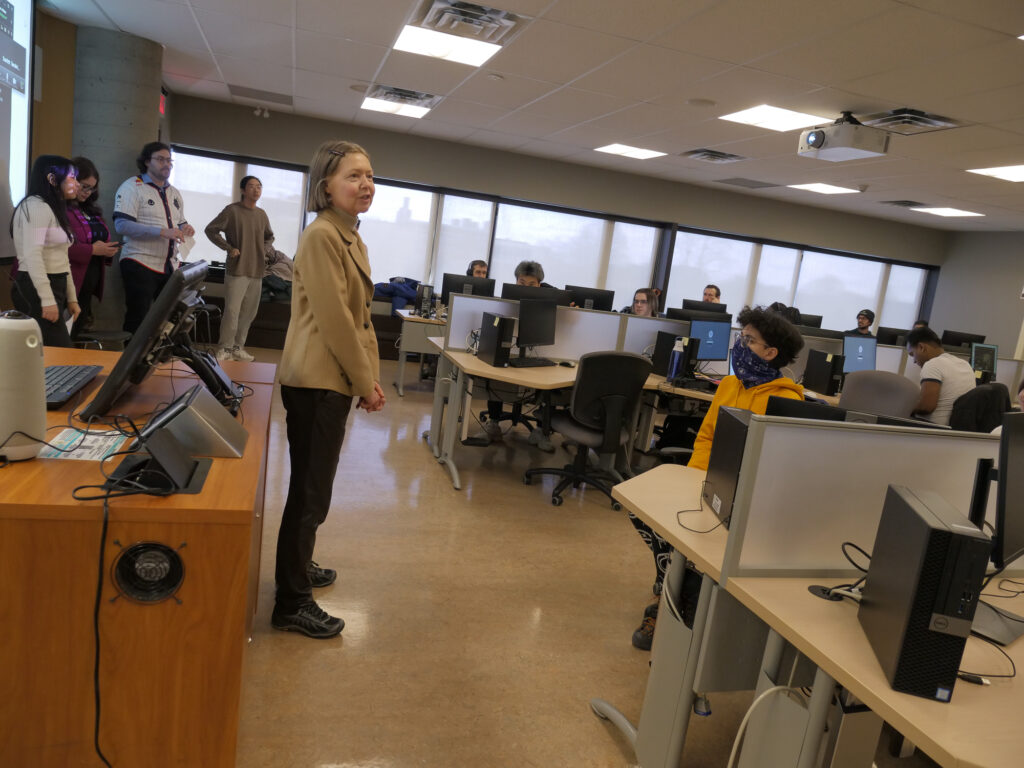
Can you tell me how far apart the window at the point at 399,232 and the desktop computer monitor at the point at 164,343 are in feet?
23.8

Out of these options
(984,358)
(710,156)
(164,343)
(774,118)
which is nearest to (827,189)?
(710,156)

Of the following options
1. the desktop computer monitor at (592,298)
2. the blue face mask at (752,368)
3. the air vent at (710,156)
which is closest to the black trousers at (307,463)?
the blue face mask at (752,368)

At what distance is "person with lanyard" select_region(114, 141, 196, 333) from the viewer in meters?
4.83

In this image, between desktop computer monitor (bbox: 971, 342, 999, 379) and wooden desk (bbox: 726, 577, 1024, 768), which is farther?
desktop computer monitor (bbox: 971, 342, 999, 379)

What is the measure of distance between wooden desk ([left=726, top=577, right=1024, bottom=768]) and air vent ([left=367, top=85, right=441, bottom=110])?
19.4 ft

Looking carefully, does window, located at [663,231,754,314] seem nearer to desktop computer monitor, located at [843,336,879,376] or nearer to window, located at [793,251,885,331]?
window, located at [793,251,885,331]

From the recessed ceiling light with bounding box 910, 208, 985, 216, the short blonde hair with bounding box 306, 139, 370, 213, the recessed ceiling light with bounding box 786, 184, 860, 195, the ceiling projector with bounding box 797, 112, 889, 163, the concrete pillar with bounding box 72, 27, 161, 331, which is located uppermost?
the recessed ceiling light with bounding box 910, 208, 985, 216

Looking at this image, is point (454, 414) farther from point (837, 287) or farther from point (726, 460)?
point (837, 287)

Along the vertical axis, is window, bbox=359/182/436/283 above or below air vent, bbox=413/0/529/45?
below

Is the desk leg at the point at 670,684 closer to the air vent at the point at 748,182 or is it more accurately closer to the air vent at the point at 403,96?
the air vent at the point at 403,96

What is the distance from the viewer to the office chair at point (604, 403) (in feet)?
12.5

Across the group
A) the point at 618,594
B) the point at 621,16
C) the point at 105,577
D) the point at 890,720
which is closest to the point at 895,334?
the point at 621,16

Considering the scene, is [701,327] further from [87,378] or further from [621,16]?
[87,378]

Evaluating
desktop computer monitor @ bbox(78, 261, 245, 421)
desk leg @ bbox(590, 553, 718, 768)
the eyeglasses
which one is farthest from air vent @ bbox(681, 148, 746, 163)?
desktop computer monitor @ bbox(78, 261, 245, 421)
